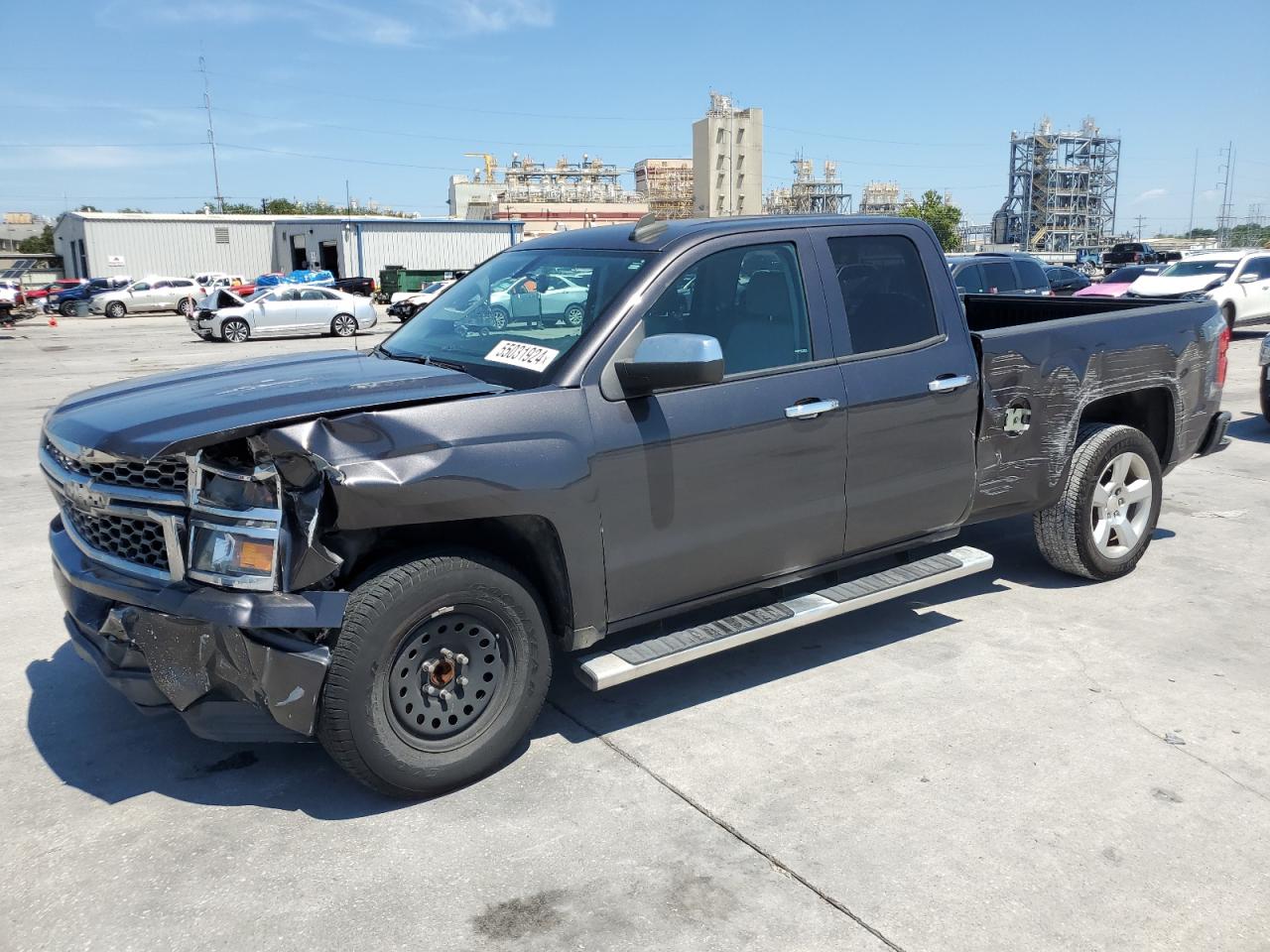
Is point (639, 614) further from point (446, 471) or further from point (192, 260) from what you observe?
point (192, 260)

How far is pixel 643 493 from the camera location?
375 cm

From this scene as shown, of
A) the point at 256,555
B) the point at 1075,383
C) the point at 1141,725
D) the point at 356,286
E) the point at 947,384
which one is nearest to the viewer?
→ the point at 256,555

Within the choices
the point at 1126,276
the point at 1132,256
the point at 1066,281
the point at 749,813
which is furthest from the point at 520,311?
the point at 1132,256

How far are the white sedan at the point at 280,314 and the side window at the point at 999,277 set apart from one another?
1922cm

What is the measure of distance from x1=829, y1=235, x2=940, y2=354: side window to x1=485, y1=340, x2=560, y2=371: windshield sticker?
142 centimetres

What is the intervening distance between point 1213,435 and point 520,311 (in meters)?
4.46

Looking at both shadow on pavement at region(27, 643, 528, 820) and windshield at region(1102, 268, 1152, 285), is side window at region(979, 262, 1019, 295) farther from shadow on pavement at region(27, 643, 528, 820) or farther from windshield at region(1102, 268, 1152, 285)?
shadow on pavement at region(27, 643, 528, 820)

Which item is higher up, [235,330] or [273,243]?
[273,243]

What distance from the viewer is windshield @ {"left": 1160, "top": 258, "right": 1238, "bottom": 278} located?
2073 centimetres

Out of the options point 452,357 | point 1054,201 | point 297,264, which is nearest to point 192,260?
point 297,264

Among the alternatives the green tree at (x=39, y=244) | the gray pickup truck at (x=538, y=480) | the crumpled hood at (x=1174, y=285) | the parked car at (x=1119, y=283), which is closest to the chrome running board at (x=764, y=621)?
the gray pickup truck at (x=538, y=480)

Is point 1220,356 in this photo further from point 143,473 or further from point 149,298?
point 149,298

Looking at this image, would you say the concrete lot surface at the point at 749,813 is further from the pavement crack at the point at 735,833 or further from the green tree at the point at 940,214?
the green tree at the point at 940,214

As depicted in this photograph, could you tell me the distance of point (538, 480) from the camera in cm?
349
